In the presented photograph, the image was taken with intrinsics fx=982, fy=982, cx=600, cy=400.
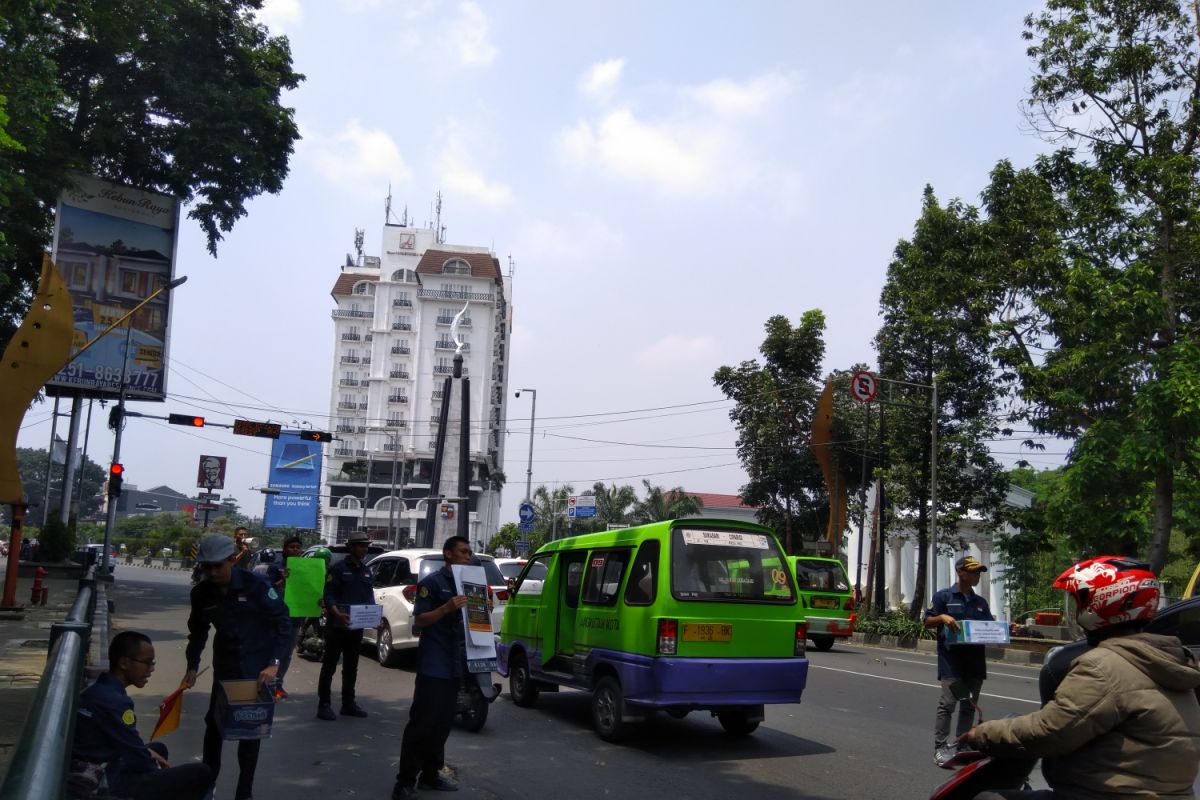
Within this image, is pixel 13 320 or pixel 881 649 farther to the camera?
pixel 13 320

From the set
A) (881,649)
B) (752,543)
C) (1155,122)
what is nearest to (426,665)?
(752,543)

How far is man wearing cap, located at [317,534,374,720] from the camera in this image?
9609 mm

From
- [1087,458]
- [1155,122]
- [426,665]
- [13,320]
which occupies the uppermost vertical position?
[1155,122]

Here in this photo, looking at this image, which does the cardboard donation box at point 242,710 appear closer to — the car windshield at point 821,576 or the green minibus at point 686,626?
the green minibus at point 686,626

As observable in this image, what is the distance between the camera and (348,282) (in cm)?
10119

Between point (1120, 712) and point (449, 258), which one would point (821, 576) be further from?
point (449, 258)

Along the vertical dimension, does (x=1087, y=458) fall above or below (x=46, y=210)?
below

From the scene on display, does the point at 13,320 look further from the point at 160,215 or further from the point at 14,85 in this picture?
the point at 14,85

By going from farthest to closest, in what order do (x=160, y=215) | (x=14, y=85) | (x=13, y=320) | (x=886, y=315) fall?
(x=886, y=315) → (x=160, y=215) → (x=13, y=320) → (x=14, y=85)

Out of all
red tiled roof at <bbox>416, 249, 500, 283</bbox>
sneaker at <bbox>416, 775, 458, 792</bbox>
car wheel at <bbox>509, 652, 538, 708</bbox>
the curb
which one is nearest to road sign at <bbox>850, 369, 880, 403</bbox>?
the curb

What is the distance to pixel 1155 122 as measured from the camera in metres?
22.2

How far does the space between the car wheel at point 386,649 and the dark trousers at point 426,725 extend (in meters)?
6.94

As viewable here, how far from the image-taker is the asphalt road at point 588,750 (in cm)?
715

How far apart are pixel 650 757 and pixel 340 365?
96.2 meters
